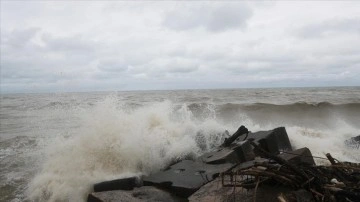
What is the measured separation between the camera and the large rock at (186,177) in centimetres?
429

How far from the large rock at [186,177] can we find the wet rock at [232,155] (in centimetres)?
11

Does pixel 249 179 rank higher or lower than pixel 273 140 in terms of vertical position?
higher

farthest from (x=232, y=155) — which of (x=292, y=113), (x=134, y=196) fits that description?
(x=292, y=113)

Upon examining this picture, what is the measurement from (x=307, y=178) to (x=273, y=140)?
11.2ft

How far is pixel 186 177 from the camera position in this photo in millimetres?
4656

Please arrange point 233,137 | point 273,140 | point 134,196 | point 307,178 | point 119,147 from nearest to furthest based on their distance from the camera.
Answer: point 307,178
point 134,196
point 273,140
point 119,147
point 233,137

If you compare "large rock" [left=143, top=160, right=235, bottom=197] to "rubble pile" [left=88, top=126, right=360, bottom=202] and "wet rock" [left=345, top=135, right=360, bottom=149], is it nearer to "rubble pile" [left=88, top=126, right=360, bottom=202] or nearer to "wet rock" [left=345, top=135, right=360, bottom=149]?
"rubble pile" [left=88, top=126, right=360, bottom=202]

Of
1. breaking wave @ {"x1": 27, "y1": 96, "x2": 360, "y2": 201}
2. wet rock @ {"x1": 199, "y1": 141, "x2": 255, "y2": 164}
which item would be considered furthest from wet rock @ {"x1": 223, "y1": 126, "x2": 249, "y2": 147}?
breaking wave @ {"x1": 27, "y1": 96, "x2": 360, "y2": 201}

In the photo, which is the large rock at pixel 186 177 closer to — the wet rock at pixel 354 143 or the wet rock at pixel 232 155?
the wet rock at pixel 232 155

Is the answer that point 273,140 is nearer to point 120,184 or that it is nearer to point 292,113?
point 120,184

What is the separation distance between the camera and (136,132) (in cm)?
650

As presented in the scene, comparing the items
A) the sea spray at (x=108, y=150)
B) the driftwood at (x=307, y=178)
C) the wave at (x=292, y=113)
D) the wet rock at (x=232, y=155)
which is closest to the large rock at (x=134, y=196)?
the sea spray at (x=108, y=150)

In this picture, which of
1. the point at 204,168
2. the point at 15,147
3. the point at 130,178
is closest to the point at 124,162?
the point at 130,178

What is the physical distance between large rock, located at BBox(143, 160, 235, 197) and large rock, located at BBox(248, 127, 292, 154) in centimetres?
117
